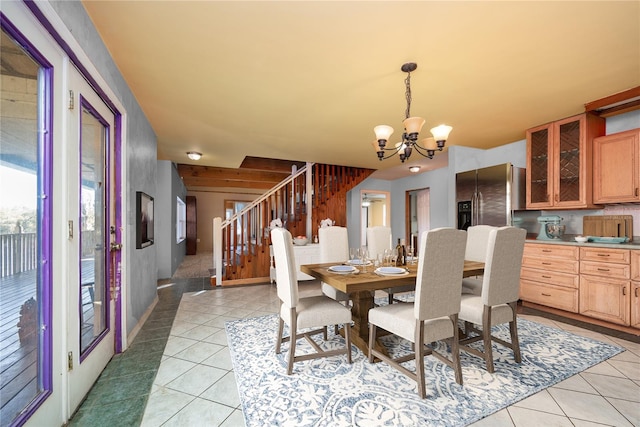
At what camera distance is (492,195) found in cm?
390

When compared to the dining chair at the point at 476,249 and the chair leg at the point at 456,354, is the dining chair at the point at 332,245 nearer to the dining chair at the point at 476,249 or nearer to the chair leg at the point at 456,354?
the dining chair at the point at 476,249

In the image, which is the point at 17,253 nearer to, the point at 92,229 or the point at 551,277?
the point at 92,229

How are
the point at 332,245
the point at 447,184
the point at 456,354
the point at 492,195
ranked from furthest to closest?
the point at 447,184 < the point at 492,195 < the point at 332,245 < the point at 456,354

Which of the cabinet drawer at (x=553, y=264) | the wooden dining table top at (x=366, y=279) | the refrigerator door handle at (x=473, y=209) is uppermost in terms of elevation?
the refrigerator door handle at (x=473, y=209)

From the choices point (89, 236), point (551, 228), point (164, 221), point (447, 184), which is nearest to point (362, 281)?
point (89, 236)

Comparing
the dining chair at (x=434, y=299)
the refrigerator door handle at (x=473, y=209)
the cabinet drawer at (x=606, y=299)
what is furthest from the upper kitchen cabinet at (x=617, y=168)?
the dining chair at (x=434, y=299)

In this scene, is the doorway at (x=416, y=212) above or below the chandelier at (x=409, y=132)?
below

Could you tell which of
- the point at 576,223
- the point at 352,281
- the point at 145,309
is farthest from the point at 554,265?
the point at 145,309

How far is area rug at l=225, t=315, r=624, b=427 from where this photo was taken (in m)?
1.60

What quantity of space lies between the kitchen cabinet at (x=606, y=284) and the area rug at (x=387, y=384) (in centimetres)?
58

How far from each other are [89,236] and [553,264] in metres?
4.67

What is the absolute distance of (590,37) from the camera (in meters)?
1.90

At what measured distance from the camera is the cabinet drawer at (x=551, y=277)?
314cm

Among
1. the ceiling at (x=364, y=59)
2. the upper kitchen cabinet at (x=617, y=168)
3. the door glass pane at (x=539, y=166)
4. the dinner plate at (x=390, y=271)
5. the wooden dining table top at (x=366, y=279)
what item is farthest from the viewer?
the door glass pane at (x=539, y=166)
